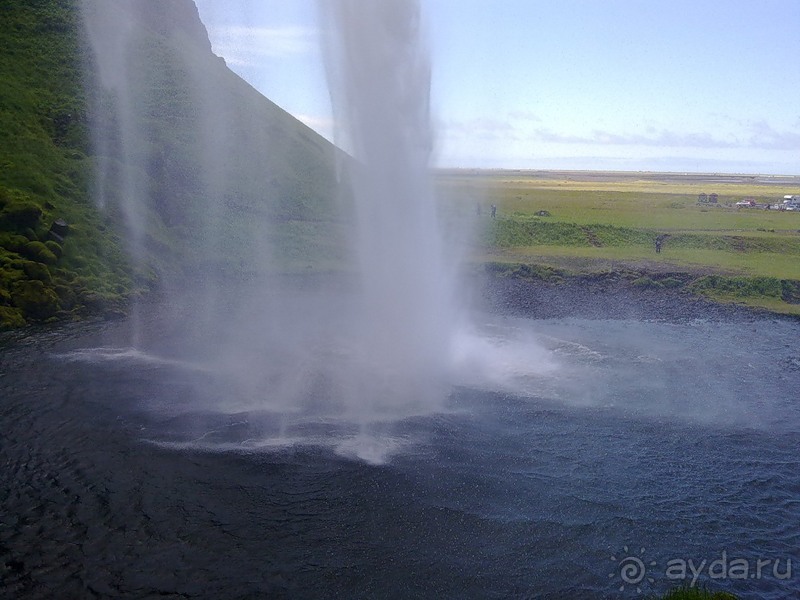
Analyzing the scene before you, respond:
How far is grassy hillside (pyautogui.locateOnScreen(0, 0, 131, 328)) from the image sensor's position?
30969 millimetres

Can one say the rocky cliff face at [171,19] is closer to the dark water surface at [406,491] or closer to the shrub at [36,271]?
the shrub at [36,271]

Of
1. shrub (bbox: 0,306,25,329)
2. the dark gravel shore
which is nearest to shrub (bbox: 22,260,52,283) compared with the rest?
shrub (bbox: 0,306,25,329)

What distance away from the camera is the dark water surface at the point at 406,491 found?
38.9 feet

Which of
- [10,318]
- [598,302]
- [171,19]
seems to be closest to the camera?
[10,318]

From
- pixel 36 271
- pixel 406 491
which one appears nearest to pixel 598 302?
pixel 406 491

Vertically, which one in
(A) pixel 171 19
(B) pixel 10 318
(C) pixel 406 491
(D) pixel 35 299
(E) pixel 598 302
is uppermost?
(A) pixel 171 19

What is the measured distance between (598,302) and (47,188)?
32.9 metres

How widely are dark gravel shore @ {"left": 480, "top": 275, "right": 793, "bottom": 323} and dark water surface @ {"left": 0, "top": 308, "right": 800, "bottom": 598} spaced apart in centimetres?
1130

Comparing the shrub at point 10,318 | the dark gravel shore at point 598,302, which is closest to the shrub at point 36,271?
the shrub at point 10,318

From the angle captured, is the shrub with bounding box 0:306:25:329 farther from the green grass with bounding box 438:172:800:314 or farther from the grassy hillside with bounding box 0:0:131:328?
the green grass with bounding box 438:172:800:314

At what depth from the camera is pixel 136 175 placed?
158ft

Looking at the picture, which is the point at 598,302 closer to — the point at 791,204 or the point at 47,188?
the point at 47,188

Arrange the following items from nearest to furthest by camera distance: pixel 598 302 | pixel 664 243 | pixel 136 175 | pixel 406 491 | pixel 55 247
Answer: pixel 406 491
pixel 55 247
pixel 598 302
pixel 136 175
pixel 664 243

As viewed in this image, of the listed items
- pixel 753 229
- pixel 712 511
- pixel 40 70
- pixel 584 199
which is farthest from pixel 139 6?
pixel 712 511
